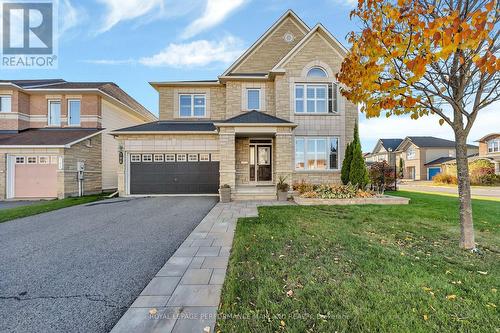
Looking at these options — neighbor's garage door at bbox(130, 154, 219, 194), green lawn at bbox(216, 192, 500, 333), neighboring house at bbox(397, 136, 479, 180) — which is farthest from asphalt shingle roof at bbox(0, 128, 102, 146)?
neighboring house at bbox(397, 136, 479, 180)

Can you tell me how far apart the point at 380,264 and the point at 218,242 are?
3065 mm

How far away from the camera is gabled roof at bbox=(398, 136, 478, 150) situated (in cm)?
3419

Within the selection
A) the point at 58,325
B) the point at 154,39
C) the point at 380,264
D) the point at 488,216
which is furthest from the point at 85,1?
the point at 488,216

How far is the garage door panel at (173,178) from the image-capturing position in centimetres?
1296

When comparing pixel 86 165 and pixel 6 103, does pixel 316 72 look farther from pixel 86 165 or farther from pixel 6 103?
pixel 6 103

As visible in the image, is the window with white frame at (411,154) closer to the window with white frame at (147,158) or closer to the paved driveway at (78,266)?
the window with white frame at (147,158)

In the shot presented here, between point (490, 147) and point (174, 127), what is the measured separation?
3867 centimetres

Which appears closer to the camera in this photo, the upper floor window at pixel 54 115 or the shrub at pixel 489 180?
the upper floor window at pixel 54 115

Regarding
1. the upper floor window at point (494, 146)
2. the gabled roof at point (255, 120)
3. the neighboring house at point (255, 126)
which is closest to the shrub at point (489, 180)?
the upper floor window at point (494, 146)

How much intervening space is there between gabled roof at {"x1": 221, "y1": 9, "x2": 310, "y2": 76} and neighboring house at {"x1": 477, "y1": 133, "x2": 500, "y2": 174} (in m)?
28.9

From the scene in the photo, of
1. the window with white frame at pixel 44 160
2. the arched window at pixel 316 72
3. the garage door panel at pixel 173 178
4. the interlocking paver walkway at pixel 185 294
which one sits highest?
the arched window at pixel 316 72

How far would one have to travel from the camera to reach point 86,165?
13.9 meters

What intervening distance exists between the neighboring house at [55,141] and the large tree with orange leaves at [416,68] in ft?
49.4

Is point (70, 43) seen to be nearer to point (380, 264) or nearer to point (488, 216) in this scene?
point (380, 264)
